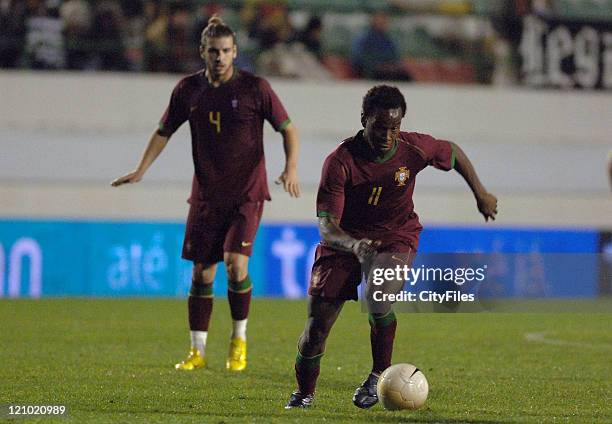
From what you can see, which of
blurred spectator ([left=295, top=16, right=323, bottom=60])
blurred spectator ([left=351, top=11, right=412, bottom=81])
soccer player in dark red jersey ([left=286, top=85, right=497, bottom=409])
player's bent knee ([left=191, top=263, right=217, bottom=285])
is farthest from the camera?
blurred spectator ([left=351, top=11, right=412, bottom=81])

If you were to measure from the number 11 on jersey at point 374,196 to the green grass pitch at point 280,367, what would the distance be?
3.16 feet

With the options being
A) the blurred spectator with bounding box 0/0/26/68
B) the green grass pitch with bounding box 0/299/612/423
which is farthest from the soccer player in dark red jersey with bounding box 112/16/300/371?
the blurred spectator with bounding box 0/0/26/68

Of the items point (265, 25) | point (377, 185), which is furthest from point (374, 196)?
point (265, 25)

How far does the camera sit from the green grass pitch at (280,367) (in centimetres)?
591

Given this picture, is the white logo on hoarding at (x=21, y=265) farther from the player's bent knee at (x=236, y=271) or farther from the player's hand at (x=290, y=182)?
the player's hand at (x=290, y=182)

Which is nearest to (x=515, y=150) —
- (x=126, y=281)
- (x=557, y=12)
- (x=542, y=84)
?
(x=542, y=84)

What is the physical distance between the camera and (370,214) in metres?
6.09

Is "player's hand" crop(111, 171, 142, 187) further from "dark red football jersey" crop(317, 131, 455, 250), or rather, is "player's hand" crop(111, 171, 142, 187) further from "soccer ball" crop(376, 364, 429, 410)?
"soccer ball" crop(376, 364, 429, 410)

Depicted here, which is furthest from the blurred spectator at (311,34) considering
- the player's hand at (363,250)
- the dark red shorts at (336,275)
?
the player's hand at (363,250)

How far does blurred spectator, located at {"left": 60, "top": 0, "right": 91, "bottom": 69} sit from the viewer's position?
17578 mm

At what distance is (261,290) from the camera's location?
17000mm

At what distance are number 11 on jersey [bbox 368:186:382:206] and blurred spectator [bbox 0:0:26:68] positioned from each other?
12188 mm

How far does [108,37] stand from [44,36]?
33.9 inches

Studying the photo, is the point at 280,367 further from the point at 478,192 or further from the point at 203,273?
the point at 478,192
